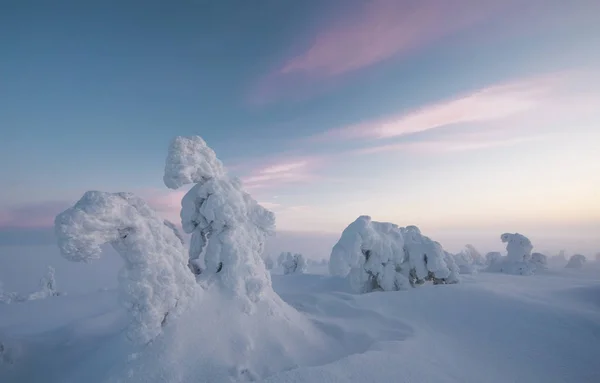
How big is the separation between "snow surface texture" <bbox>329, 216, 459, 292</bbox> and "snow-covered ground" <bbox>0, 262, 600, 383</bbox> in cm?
387

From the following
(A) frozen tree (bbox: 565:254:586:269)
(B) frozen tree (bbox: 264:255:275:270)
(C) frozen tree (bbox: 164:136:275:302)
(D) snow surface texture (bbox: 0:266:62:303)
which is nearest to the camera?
(C) frozen tree (bbox: 164:136:275:302)

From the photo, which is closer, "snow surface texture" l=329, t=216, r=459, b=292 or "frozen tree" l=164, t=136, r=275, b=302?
"frozen tree" l=164, t=136, r=275, b=302

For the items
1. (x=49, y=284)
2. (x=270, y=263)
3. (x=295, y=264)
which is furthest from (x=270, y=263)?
(x=49, y=284)

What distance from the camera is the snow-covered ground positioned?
773 centimetres

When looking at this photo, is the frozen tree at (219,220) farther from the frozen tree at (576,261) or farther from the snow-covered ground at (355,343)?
the frozen tree at (576,261)

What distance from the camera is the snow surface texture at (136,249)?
264 inches

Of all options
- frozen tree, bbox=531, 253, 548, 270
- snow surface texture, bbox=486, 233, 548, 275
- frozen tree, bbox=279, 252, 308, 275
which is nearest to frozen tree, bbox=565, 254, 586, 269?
frozen tree, bbox=531, 253, 548, 270

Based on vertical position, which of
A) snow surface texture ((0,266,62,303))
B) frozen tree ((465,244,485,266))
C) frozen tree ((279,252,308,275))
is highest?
frozen tree ((465,244,485,266))

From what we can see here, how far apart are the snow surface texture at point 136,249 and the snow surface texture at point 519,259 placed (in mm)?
35374

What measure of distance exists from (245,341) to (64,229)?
18.5 feet


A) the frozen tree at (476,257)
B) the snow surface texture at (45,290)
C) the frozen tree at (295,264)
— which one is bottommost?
the snow surface texture at (45,290)

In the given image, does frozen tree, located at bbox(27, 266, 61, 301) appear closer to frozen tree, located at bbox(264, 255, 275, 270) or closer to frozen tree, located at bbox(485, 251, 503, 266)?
frozen tree, located at bbox(264, 255, 275, 270)

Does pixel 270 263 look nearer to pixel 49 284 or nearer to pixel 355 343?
pixel 49 284

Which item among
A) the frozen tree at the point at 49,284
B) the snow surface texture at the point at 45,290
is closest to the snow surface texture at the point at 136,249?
the snow surface texture at the point at 45,290
